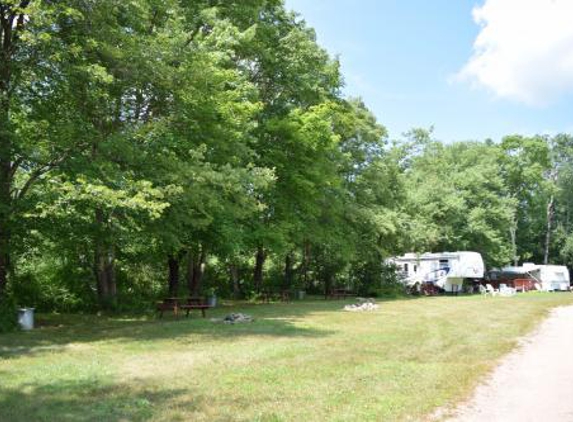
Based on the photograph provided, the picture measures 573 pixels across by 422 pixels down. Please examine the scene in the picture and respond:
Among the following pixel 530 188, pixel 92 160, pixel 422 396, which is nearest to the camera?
pixel 422 396

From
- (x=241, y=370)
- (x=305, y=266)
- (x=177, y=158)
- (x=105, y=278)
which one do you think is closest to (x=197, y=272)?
(x=105, y=278)

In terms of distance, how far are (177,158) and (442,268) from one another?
2907 centimetres

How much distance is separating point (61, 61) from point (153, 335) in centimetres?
662

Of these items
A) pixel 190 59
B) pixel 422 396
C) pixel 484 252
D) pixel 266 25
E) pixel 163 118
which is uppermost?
pixel 266 25

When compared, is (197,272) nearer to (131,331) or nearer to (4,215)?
(131,331)

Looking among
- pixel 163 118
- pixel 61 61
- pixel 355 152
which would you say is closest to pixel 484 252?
pixel 355 152

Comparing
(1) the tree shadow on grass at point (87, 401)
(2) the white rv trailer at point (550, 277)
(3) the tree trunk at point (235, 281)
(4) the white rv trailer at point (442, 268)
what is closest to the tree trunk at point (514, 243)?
(2) the white rv trailer at point (550, 277)

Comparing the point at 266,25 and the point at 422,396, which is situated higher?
the point at 266,25

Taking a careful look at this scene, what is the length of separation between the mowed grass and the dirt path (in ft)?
0.98

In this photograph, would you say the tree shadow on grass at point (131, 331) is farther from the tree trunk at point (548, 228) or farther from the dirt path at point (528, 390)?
the tree trunk at point (548, 228)

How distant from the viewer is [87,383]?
740cm

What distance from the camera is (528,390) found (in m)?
7.52

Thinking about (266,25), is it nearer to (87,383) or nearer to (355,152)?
(355,152)

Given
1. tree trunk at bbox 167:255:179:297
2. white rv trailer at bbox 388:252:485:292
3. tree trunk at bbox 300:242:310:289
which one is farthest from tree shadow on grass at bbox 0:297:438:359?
white rv trailer at bbox 388:252:485:292
